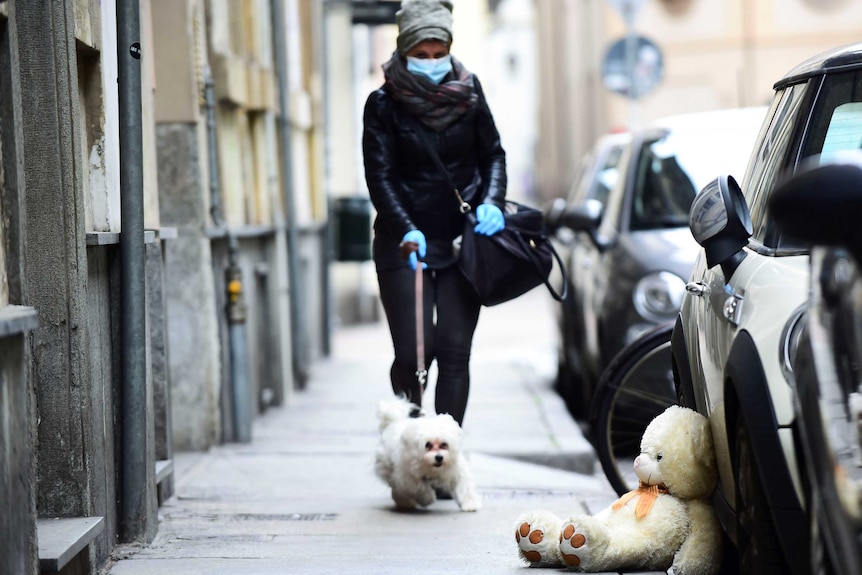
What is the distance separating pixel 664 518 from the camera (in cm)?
493

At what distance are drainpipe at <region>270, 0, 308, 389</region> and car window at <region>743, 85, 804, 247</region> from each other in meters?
7.82

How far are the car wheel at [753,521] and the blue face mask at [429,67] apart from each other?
289cm

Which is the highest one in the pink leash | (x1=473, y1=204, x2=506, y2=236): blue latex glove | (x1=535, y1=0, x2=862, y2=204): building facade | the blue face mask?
(x1=535, y1=0, x2=862, y2=204): building facade

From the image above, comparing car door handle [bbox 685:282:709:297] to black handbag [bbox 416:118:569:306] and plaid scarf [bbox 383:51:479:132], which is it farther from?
plaid scarf [bbox 383:51:479:132]

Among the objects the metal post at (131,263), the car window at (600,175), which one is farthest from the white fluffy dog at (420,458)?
the car window at (600,175)

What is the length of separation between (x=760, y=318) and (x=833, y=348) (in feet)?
2.71

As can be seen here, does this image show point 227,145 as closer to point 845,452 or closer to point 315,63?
point 315,63

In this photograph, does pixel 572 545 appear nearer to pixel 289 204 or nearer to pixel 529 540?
pixel 529 540

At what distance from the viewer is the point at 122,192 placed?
5.83 m

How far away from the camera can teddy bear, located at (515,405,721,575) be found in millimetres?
4832

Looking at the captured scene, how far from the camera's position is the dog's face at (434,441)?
21.1ft

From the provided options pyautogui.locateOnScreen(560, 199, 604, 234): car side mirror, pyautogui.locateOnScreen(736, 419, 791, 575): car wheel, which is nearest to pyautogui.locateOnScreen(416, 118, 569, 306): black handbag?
pyautogui.locateOnScreen(736, 419, 791, 575): car wheel

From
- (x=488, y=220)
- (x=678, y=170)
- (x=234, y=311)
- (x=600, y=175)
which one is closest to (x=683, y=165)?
(x=678, y=170)

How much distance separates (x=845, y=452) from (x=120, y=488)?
3.38m
